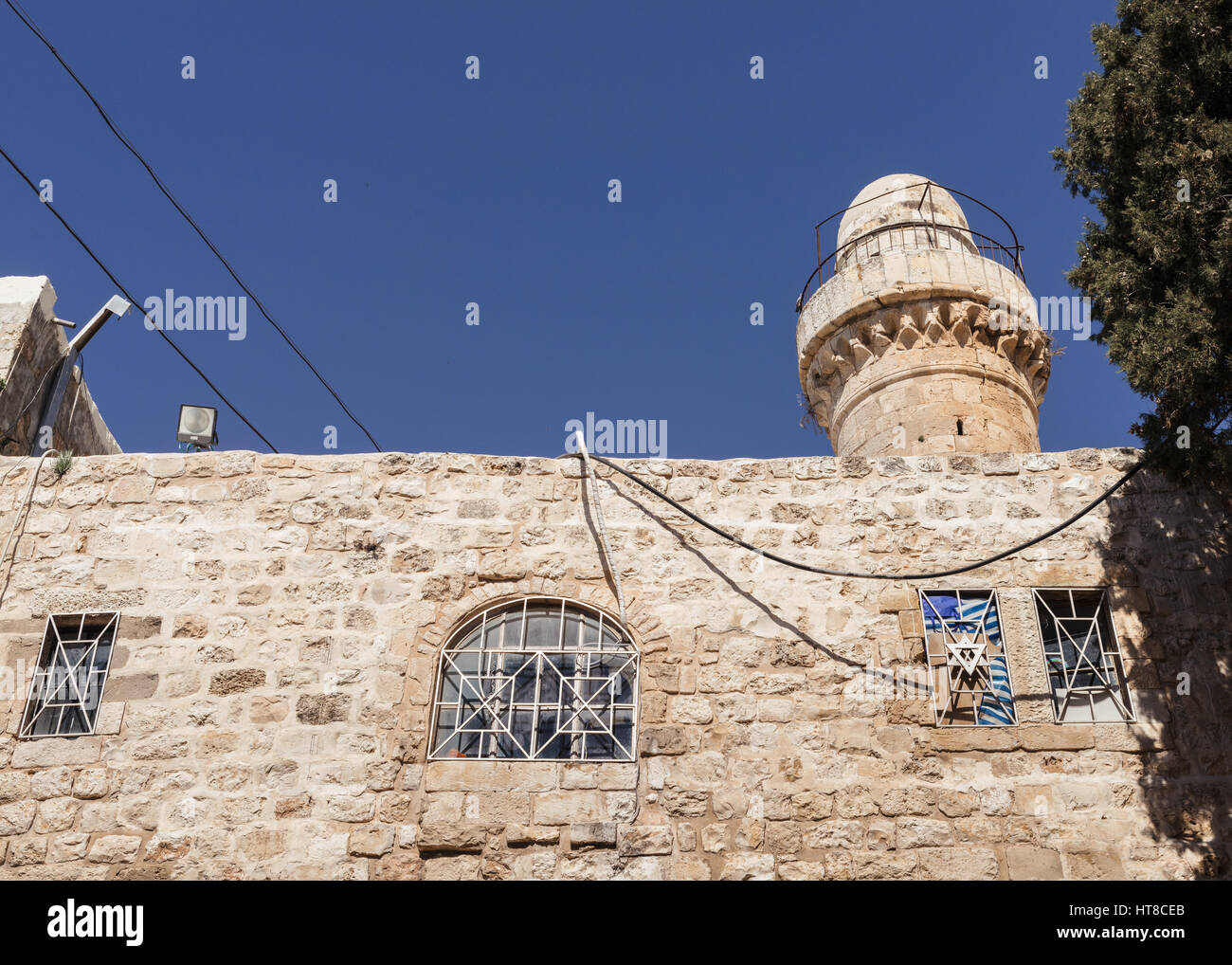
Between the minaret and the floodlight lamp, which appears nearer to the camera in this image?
the floodlight lamp

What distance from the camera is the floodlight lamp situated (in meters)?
6.98

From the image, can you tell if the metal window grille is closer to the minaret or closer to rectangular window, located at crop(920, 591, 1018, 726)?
rectangular window, located at crop(920, 591, 1018, 726)

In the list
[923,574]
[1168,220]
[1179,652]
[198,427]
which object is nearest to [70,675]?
[198,427]

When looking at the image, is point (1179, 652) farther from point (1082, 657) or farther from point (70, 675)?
point (70, 675)

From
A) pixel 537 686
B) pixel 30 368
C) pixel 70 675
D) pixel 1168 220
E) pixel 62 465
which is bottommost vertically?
pixel 537 686

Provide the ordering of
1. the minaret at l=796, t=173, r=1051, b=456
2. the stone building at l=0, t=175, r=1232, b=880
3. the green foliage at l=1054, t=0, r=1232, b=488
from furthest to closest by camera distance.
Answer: the minaret at l=796, t=173, r=1051, b=456, the stone building at l=0, t=175, r=1232, b=880, the green foliage at l=1054, t=0, r=1232, b=488

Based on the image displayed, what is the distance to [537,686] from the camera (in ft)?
18.2

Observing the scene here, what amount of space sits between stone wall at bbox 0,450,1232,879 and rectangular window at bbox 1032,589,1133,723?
0.08 m

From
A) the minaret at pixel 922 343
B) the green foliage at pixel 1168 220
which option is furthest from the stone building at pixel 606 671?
the minaret at pixel 922 343

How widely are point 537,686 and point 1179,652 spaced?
323 cm

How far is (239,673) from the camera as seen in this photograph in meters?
5.62

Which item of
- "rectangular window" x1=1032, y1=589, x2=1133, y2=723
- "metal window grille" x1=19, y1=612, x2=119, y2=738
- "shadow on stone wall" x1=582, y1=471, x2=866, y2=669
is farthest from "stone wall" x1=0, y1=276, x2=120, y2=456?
"rectangular window" x1=1032, y1=589, x2=1133, y2=723
